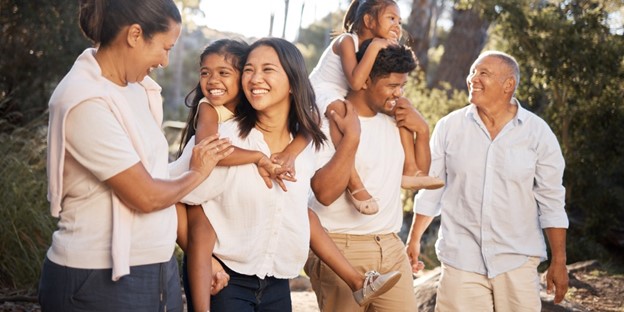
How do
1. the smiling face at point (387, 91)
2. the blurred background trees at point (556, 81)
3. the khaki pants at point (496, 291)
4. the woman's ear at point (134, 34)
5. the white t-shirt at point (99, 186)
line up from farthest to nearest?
the blurred background trees at point (556, 81)
the khaki pants at point (496, 291)
the smiling face at point (387, 91)
the woman's ear at point (134, 34)
the white t-shirt at point (99, 186)

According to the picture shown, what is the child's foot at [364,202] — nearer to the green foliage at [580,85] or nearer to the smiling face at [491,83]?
the smiling face at [491,83]

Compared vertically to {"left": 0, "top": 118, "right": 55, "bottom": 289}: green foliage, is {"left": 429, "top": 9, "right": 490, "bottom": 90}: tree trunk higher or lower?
higher

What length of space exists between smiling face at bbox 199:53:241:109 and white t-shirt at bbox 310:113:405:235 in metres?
0.65

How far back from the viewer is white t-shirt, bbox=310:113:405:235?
15.1 ft

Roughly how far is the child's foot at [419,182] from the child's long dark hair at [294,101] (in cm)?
80

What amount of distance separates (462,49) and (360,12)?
1074 cm

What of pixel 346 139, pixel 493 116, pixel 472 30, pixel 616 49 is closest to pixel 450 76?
pixel 472 30

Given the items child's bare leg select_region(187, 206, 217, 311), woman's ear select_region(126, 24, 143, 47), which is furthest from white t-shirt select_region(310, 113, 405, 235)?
woman's ear select_region(126, 24, 143, 47)

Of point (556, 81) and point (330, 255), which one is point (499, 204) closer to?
point (330, 255)

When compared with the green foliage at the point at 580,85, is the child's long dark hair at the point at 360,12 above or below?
above

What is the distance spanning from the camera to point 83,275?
120 inches

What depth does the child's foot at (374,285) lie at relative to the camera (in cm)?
414

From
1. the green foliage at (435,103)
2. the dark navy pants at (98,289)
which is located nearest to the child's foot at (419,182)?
the dark navy pants at (98,289)

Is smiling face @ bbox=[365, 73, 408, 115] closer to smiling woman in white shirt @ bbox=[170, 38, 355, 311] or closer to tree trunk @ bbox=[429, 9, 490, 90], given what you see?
smiling woman in white shirt @ bbox=[170, 38, 355, 311]
